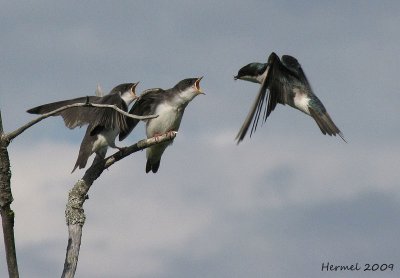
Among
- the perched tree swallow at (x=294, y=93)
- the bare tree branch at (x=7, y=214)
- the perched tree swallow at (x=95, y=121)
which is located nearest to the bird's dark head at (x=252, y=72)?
the perched tree swallow at (x=294, y=93)

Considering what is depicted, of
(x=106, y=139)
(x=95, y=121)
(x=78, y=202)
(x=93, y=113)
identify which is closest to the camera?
(x=78, y=202)

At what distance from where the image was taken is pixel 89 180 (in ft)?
22.3

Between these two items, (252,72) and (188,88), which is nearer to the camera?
(188,88)

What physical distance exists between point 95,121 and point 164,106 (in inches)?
42.5

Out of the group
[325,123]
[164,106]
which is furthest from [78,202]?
[325,123]

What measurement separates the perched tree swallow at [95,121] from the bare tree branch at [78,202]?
0.46 meters

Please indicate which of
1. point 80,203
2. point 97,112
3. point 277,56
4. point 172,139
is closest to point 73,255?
point 80,203

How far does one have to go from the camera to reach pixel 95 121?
25.7 ft

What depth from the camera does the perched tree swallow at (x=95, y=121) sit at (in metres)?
7.61

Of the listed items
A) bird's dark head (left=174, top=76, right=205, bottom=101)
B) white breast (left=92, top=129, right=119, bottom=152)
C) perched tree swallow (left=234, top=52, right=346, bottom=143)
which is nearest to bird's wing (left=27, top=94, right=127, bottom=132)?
white breast (left=92, top=129, right=119, bottom=152)

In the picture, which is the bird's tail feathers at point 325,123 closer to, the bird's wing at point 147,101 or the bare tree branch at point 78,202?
the bird's wing at point 147,101

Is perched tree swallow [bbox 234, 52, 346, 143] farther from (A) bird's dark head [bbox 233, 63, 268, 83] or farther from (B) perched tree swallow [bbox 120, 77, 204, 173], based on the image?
(B) perched tree swallow [bbox 120, 77, 204, 173]

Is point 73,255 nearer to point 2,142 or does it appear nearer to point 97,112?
Answer: point 2,142

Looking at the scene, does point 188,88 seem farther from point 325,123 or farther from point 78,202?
point 78,202
